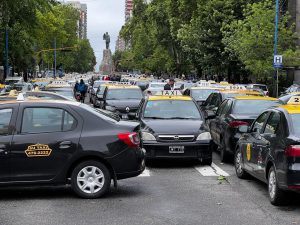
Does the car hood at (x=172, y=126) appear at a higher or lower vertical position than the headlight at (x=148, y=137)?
higher

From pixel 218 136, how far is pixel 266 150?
17.9 feet

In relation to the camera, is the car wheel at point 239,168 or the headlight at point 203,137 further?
the headlight at point 203,137

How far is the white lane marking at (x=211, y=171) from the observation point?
11.7 m

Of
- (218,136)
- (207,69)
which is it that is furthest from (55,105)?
(207,69)

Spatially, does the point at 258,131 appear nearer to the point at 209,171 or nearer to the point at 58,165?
the point at 209,171

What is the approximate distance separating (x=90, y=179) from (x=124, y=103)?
13713 millimetres

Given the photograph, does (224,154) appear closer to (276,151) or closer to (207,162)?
(207,162)

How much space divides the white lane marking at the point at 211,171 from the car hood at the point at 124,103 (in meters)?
9.80

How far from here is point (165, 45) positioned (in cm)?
7794

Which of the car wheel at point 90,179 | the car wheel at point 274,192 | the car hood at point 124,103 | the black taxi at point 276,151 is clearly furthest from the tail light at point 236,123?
the car hood at point 124,103

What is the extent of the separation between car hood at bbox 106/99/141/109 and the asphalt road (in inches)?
443

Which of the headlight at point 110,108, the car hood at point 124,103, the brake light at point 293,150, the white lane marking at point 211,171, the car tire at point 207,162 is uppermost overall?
the brake light at point 293,150

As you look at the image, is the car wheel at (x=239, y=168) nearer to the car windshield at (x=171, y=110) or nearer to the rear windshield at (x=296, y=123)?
the rear windshield at (x=296, y=123)

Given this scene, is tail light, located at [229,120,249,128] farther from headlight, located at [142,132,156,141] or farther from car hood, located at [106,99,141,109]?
car hood, located at [106,99,141,109]
